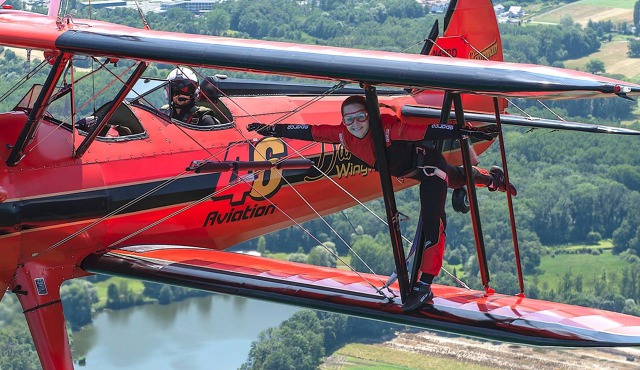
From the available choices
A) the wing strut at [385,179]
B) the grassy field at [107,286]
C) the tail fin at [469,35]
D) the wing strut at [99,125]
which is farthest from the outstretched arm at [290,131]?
the grassy field at [107,286]

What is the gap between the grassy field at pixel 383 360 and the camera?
53.3 m

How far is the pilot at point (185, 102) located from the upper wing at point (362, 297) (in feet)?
4.57

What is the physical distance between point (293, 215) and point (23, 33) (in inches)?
160

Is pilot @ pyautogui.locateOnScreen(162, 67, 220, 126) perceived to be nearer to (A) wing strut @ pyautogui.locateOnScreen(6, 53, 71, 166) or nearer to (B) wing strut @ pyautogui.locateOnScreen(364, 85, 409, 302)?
(A) wing strut @ pyautogui.locateOnScreen(6, 53, 71, 166)

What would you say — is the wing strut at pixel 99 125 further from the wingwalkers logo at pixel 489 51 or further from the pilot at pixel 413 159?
the wingwalkers logo at pixel 489 51

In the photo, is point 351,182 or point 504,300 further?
point 351,182

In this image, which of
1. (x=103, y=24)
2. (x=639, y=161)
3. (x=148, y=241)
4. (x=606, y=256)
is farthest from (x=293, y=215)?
(x=639, y=161)

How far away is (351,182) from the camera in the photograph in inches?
609

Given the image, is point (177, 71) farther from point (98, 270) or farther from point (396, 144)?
point (396, 144)

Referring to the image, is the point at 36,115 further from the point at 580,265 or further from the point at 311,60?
the point at 580,265

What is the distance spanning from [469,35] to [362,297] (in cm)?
540

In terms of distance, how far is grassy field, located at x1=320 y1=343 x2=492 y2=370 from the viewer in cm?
5328

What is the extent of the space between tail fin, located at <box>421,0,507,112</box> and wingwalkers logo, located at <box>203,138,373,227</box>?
1907 millimetres

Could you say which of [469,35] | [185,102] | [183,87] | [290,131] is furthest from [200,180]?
[469,35]
